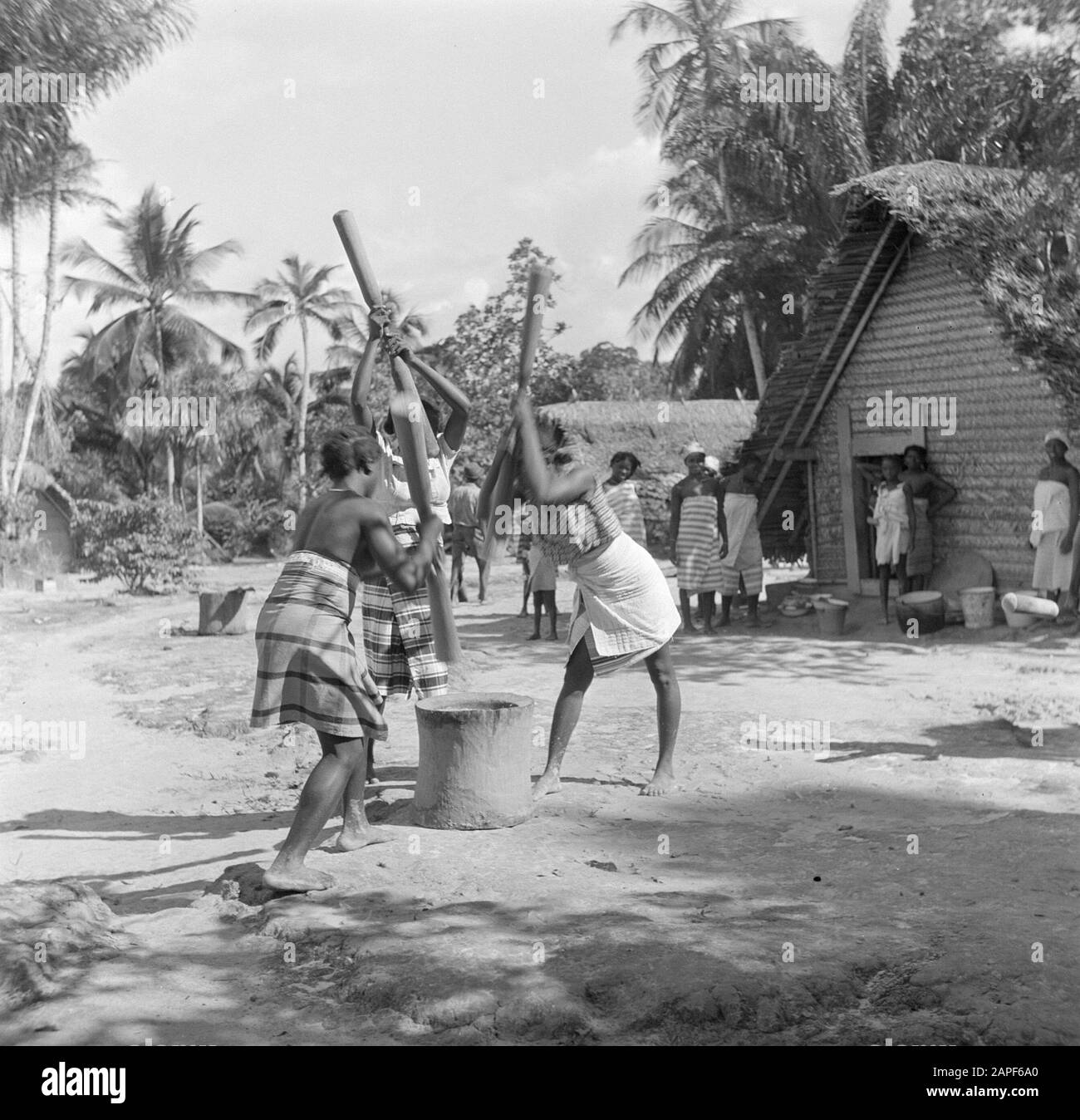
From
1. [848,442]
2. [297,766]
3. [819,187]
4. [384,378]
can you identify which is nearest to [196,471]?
[384,378]

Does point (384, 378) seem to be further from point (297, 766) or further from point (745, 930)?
point (745, 930)

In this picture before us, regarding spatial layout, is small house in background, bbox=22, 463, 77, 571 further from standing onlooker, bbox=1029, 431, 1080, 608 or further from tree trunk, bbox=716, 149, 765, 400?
standing onlooker, bbox=1029, 431, 1080, 608

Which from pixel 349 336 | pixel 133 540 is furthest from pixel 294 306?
pixel 133 540

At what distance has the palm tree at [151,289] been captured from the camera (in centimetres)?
3131

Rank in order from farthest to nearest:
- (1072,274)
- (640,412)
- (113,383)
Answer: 1. (113,383)
2. (640,412)
3. (1072,274)

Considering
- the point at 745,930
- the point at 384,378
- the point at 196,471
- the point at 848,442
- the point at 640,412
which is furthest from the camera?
the point at 196,471

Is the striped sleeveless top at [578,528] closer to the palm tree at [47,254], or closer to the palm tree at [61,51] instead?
the palm tree at [61,51]

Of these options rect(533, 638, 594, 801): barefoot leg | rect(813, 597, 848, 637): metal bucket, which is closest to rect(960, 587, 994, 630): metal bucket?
rect(813, 597, 848, 637): metal bucket

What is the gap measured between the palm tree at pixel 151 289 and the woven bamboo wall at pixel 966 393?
2326 centimetres

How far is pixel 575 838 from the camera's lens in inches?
184

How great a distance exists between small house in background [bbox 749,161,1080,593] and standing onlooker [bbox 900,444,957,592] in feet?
0.57

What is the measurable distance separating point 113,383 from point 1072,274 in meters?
28.5

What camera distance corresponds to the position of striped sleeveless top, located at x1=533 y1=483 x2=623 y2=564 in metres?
4.89
